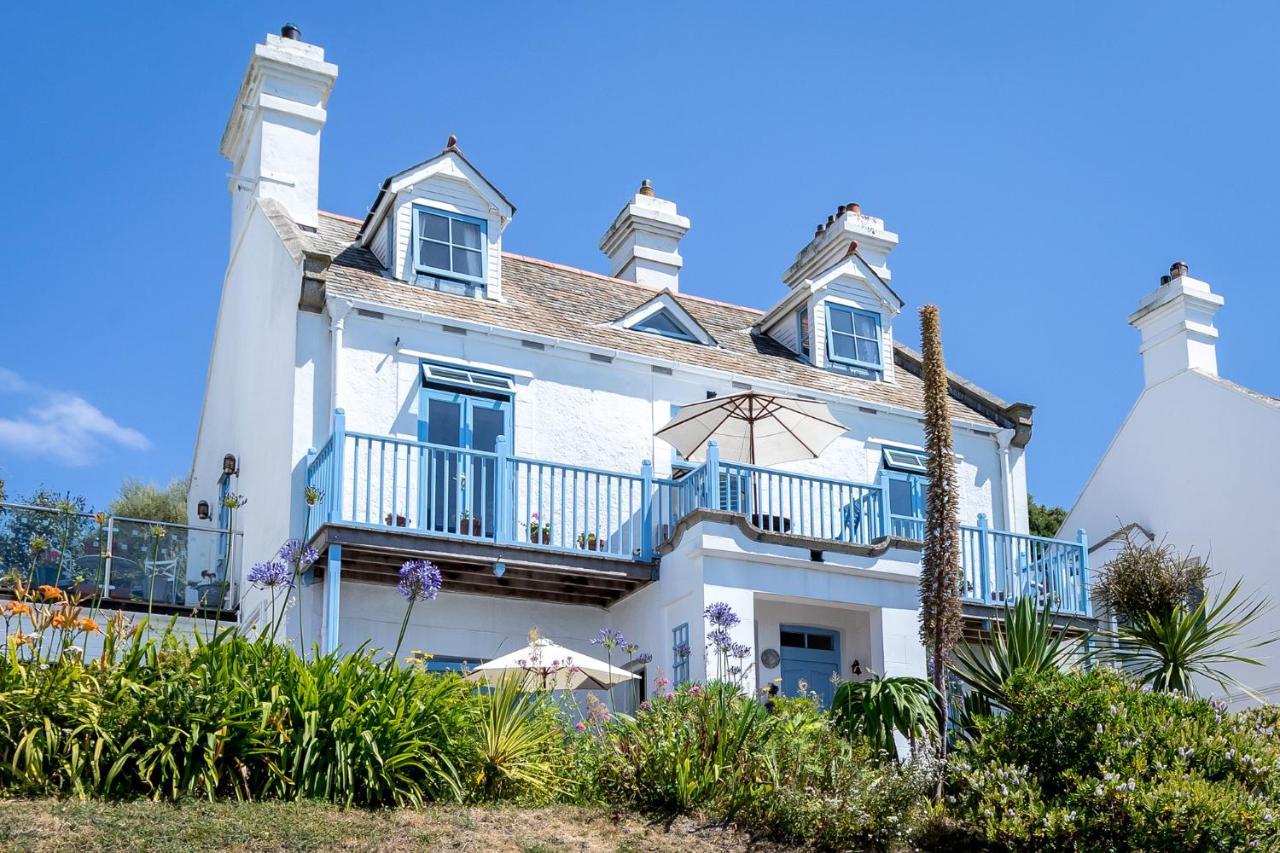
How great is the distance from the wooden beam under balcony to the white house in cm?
3

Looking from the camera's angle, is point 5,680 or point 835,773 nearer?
point 5,680

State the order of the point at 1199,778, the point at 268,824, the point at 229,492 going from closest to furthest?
the point at 268,824
the point at 1199,778
the point at 229,492

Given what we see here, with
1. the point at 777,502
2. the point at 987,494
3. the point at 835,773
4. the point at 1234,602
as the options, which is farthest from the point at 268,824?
the point at 1234,602

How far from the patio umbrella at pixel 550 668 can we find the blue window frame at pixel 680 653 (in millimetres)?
1499

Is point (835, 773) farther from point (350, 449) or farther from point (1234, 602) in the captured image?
point (1234, 602)

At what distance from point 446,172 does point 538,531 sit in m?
4.68

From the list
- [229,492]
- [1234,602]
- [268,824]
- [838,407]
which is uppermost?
[838,407]

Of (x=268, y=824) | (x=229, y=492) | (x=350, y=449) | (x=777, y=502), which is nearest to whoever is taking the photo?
(x=268, y=824)

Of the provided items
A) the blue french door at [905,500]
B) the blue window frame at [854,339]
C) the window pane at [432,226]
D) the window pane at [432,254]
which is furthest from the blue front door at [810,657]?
the window pane at [432,226]

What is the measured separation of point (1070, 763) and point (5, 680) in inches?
289

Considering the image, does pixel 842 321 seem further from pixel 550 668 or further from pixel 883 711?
pixel 550 668

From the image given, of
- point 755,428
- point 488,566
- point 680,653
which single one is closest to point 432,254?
point 488,566

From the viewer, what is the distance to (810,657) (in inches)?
682

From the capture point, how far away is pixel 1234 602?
→ 20.6 m
